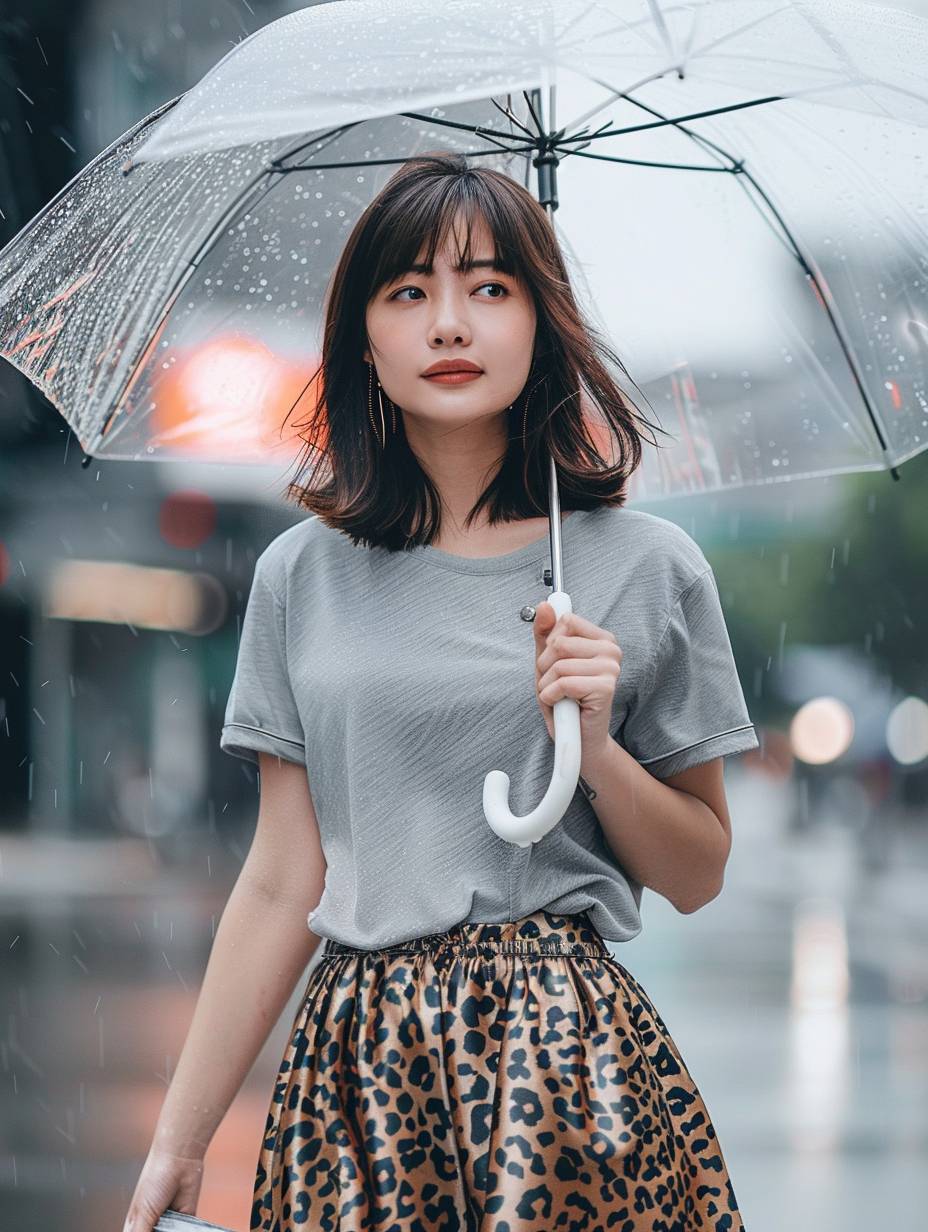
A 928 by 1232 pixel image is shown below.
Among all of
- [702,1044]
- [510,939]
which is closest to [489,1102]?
[510,939]

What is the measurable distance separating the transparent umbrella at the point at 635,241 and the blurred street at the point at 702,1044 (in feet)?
10.2

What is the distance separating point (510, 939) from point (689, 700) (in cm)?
40

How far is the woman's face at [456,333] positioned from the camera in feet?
7.54

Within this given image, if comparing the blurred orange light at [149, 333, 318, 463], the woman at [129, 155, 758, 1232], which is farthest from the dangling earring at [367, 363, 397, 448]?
the blurred orange light at [149, 333, 318, 463]

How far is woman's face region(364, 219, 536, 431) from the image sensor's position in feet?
7.54

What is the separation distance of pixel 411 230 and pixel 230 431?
75 cm

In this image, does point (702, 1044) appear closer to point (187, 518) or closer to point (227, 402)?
point (227, 402)

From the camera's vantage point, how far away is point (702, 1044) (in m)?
8.56

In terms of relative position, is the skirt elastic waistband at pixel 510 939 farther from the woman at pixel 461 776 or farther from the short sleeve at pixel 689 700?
the short sleeve at pixel 689 700

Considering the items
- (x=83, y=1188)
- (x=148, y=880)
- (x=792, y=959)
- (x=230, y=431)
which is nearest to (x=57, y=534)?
(x=148, y=880)

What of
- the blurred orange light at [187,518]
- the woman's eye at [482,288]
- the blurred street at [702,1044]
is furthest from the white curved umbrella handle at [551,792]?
the blurred orange light at [187,518]

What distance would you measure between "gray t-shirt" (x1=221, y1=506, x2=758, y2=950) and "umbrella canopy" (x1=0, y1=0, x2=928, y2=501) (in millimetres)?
508

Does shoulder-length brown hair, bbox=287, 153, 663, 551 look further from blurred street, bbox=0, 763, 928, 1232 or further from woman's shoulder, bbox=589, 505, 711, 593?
blurred street, bbox=0, 763, 928, 1232

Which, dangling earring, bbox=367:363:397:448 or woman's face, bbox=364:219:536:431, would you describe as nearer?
woman's face, bbox=364:219:536:431
